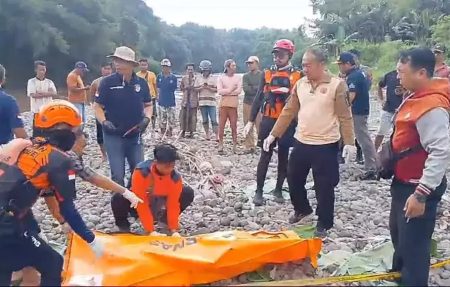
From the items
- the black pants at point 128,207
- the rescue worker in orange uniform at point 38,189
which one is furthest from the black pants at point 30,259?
the black pants at point 128,207

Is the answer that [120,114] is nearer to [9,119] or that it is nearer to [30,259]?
[9,119]

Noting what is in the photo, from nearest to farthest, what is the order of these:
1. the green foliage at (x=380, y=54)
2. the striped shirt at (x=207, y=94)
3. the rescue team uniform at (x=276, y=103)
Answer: the rescue team uniform at (x=276, y=103) → the striped shirt at (x=207, y=94) → the green foliage at (x=380, y=54)

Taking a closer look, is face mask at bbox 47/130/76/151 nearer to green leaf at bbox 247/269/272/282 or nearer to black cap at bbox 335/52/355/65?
green leaf at bbox 247/269/272/282

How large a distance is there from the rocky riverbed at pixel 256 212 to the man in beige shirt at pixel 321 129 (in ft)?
1.68

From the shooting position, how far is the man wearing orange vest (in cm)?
342

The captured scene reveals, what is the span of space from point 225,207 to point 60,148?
3.42m

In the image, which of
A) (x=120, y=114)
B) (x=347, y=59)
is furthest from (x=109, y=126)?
(x=347, y=59)

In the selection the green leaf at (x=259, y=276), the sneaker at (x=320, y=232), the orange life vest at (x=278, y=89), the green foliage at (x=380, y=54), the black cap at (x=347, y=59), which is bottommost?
the sneaker at (x=320, y=232)

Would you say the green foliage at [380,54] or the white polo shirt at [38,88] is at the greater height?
the green foliage at [380,54]

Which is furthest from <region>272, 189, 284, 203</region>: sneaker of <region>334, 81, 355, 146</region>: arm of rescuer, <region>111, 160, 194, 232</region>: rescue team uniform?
<region>111, 160, 194, 232</region>: rescue team uniform

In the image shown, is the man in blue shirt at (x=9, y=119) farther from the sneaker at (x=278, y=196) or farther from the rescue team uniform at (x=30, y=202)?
the sneaker at (x=278, y=196)

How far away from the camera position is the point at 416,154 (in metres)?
3.64

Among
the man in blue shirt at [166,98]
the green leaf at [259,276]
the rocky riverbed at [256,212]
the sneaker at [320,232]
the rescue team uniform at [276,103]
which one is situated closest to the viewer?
the green leaf at [259,276]

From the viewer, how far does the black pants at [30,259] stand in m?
3.52
